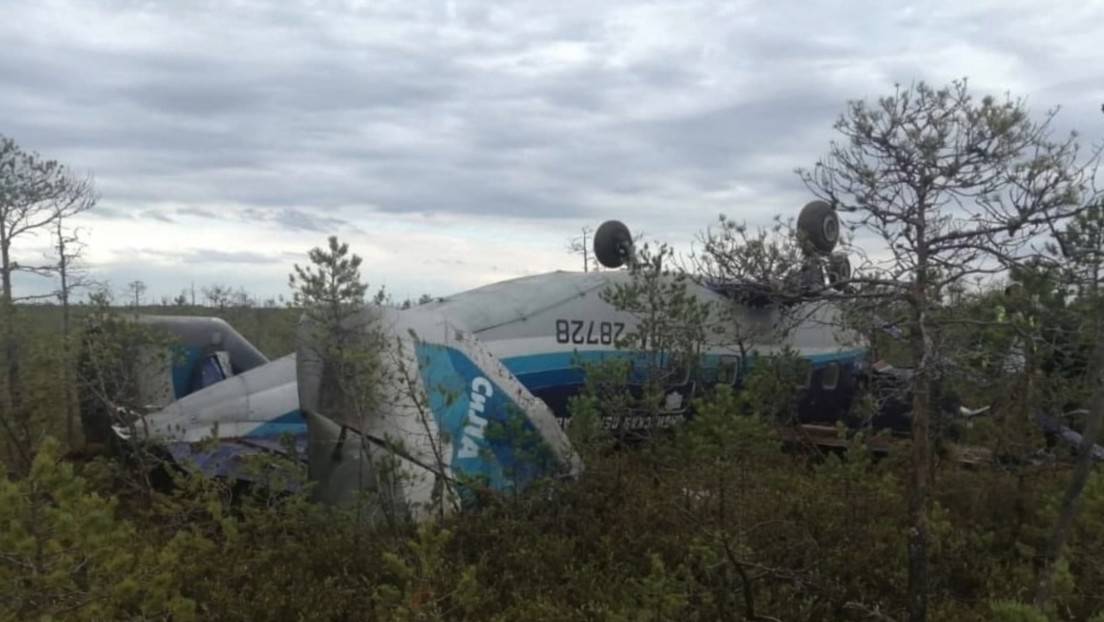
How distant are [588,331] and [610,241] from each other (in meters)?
2.10

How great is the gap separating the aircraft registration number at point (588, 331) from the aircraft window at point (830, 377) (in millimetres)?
5004

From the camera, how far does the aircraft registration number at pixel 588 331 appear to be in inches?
459

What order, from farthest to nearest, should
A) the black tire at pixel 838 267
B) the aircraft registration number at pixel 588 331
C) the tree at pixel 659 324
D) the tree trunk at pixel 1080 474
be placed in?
1. the aircraft registration number at pixel 588 331
2. the tree at pixel 659 324
3. the black tire at pixel 838 267
4. the tree trunk at pixel 1080 474

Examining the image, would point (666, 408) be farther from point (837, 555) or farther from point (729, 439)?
point (729, 439)

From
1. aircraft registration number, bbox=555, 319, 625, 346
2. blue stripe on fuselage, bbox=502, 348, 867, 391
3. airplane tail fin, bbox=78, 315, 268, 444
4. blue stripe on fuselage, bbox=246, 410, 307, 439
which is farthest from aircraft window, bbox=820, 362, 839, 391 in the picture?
airplane tail fin, bbox=78, 315, 268, 444

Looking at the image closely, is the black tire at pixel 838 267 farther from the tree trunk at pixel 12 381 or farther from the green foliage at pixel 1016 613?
the tree trunk at pixel 12 381

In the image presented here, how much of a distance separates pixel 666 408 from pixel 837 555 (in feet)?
14.0

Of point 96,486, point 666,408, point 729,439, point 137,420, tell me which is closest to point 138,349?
point 137,420

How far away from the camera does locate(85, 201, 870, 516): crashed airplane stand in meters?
8.35

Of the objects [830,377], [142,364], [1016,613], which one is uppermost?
[142,364]

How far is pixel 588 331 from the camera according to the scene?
1192cm

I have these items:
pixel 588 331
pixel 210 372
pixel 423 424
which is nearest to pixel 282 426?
pixel 423 424

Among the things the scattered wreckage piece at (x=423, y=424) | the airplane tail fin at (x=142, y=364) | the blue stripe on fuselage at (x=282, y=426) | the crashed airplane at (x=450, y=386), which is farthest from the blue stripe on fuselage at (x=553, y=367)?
the airplane tail fin at (x=142, y=364)

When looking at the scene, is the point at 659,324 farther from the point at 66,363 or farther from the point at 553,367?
the point at 66,363
